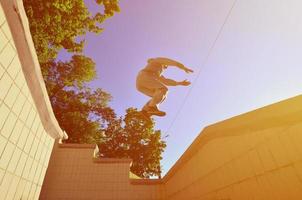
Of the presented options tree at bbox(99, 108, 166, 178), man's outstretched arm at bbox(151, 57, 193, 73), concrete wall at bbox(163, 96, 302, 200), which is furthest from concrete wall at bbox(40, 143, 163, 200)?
tree at bbox(99, 108, 166, 178)

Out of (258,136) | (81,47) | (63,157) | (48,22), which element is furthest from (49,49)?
(258,136)

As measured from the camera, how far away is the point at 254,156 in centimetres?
265

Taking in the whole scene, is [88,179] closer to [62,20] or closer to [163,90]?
[163,90]

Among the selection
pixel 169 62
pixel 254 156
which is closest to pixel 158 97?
pixel 169 62

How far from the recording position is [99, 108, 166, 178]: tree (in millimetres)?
17156

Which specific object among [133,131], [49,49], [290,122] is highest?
[49,49]

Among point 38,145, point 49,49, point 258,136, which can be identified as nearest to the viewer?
point 258,136

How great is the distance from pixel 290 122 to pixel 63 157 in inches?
289

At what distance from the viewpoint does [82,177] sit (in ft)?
24.8

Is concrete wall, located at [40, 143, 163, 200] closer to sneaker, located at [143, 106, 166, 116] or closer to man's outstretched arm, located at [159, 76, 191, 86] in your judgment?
sneaker, located at [143, 106, 166, 116]

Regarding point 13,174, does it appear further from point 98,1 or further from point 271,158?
point 98,1

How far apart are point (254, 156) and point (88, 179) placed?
6.21 meters

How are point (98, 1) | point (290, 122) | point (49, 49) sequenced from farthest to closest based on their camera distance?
point (49, 49) → point (98, 1) → point (290, 122)

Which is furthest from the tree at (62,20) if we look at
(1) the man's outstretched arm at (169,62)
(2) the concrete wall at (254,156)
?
(2) the concrete wall at (254,156)
